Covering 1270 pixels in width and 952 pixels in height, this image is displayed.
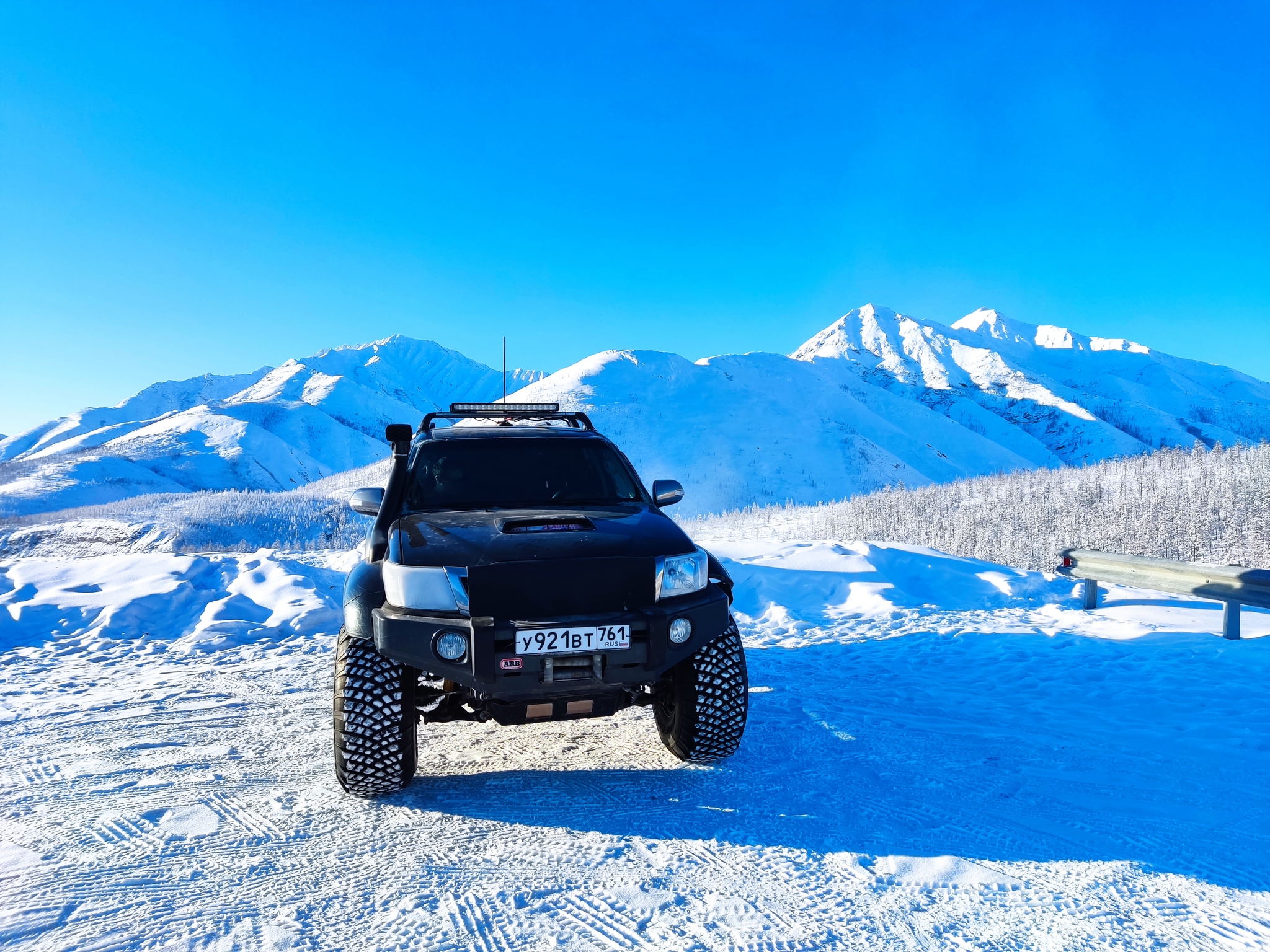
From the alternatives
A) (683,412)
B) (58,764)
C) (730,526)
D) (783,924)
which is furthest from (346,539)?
(683,412)

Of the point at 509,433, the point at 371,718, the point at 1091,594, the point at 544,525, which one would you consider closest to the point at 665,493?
the point at 509,433

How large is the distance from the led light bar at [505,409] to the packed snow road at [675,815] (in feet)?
8.81

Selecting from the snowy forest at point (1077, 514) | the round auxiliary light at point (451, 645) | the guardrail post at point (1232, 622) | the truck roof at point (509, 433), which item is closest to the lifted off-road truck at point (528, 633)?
the round auxiliary light at point (451, 645)

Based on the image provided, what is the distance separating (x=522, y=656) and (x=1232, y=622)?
7.93m

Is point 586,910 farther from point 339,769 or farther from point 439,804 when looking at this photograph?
point 339,769

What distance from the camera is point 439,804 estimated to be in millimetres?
3609

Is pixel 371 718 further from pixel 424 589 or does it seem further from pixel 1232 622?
pixel 1232 622

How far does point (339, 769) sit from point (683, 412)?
115 meters

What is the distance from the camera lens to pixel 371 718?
3.46m

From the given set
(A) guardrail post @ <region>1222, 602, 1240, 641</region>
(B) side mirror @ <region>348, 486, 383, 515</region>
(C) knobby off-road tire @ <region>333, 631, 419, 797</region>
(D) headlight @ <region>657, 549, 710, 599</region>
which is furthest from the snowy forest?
(C) knobby off-road tire @ <region>333, 631, 419, 797</region>

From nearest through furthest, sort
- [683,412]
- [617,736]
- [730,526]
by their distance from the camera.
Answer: [617,736] → [730,526] → [683,412]

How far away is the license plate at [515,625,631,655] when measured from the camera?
324cm

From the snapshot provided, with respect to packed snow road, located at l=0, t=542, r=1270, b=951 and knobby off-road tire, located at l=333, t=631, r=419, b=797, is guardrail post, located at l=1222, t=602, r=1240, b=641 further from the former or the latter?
knobby off-road tire, located at l=333, t=631, r=419, b=797

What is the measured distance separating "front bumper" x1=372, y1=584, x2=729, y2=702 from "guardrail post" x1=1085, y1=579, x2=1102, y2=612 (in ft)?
25.7
